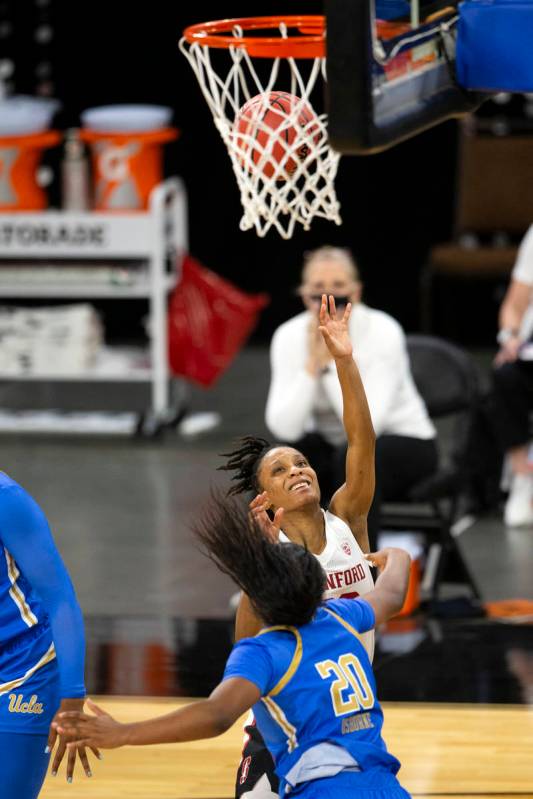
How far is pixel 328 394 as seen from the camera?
6.27m

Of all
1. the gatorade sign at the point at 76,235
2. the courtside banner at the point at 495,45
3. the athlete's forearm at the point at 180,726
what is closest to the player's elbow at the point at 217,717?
the athlete's forearm at the point at 180,726

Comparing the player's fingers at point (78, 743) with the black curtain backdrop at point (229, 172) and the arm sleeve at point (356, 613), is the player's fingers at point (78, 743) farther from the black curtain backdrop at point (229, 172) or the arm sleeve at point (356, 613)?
the black curtain backdrop at point (229, 172)

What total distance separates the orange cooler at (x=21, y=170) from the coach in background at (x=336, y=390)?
11.5 feet

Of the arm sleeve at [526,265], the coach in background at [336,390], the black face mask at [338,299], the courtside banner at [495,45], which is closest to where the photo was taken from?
the courtside banner at [495,45]

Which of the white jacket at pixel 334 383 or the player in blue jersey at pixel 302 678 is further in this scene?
the white jacket at pixel 334 383

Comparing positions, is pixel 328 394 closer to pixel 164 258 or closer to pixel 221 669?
pixel 221 669

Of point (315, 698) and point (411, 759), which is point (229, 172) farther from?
point (315, 698)

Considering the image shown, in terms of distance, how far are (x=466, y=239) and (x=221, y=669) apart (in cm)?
602

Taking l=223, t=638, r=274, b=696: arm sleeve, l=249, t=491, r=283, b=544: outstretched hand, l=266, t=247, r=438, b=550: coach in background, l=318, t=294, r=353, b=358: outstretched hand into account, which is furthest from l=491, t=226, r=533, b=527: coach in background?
l=223, t=638, r=274, b=696: arm sleeve

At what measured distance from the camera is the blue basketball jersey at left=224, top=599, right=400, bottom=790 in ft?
9.96

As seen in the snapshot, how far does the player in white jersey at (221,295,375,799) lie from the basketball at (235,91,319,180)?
0.66 meters

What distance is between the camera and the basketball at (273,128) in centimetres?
448

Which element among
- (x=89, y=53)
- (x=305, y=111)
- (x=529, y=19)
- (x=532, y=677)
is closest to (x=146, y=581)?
(x=532, y=677)

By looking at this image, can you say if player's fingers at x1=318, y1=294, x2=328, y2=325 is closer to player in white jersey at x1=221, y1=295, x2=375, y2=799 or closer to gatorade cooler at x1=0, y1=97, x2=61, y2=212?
player in white jersey at x1=221, y1=295, x2=375, y2=799
